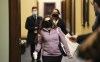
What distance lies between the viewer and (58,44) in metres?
4.86

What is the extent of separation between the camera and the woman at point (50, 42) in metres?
4.77

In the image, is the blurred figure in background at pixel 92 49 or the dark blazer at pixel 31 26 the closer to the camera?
the blurred figure in background at pixel 92 49

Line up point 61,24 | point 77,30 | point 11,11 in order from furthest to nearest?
point 77,30
point 61,24
point 11,11

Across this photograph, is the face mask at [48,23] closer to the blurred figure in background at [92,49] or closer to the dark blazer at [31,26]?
the dark blazer at [31,26]

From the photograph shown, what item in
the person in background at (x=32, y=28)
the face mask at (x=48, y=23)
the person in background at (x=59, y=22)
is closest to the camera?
the face mask at (x=48, y=23)

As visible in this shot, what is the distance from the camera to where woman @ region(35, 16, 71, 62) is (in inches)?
188

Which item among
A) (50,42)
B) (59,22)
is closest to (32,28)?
(59,22)

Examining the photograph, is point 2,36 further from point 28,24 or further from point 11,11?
point 28,24

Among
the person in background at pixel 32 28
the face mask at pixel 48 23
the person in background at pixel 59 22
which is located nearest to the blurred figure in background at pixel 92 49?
the face mask at pixel 48 23

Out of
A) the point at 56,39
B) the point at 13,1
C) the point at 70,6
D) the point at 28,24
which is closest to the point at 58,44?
the point at 56,39

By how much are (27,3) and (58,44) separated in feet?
30.9

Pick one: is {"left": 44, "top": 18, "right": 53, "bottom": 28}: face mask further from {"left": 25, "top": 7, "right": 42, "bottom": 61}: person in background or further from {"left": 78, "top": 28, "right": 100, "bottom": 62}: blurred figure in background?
{"left": 78, "top": 28, "right": 100, "bottom": 62}: blurred figure in background

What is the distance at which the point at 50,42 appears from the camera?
15.9 feet

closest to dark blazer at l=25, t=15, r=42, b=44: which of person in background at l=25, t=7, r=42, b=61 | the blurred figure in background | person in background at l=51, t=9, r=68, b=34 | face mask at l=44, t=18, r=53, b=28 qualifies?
person in background at l=25, t=7, r=42, b=61
